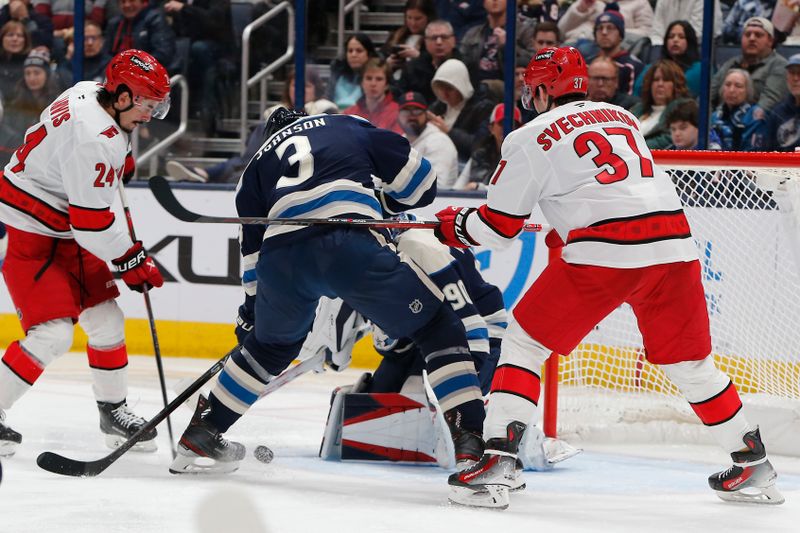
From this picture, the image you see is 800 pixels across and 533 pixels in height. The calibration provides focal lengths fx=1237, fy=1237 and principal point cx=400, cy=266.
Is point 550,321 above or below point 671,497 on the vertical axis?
above

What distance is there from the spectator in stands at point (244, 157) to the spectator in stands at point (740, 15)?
73.7 inches

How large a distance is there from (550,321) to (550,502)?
49 cm

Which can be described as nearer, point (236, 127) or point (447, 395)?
point (447, 395)

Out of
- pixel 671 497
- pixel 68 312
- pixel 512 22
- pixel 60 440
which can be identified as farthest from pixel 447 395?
pixel 512 22

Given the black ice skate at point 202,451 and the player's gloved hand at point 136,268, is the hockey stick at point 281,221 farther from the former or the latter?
the black ice skate at point 202,451

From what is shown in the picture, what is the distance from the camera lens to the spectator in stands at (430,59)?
5902mm

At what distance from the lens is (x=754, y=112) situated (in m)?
5.38

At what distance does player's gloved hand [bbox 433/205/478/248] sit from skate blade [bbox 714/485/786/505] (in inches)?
36.2

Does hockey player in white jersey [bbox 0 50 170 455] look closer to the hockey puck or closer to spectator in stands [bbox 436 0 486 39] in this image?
the hockey puck

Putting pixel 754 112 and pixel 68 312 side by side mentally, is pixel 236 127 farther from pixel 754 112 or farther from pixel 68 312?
pixel 68 312

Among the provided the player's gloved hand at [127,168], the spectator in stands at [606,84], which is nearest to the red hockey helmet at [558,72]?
the player's gloved hand at [127,168]

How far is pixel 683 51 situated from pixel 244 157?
214 cm

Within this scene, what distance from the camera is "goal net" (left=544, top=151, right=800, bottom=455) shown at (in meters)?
3.90

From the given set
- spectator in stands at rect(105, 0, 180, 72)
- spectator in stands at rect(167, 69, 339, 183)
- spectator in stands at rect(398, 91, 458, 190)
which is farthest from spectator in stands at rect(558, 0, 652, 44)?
spectator in stands at rect(105, 0, 180, 72)
